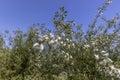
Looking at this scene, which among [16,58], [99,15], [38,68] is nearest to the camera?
[99,15]

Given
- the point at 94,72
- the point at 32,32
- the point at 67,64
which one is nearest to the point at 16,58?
the point at 32,32

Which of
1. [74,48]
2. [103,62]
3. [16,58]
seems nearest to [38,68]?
[16,58]

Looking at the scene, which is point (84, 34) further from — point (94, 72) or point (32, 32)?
point (32, 32)

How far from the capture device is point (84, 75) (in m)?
14.0

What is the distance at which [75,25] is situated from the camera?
51.0ft

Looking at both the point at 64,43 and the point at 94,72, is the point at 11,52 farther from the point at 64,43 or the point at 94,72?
the point at 94,72

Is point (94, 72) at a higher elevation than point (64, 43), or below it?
below

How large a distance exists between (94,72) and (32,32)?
884cm

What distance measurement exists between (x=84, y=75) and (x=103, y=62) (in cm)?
92

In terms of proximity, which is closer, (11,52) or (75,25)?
(75,25)

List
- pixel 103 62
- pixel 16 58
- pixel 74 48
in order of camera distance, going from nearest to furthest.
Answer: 1. pixel 103 62
2. pixel 74 48
3. pixel 16 58

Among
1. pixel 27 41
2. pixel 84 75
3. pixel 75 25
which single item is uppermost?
pixel 27 41

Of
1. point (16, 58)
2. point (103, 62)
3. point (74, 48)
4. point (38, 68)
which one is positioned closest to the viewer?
point (103, 62)

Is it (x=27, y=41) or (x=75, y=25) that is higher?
(x=27, y=41)
